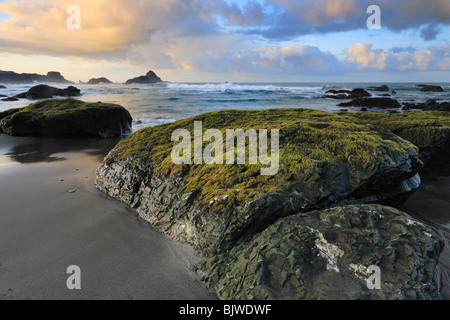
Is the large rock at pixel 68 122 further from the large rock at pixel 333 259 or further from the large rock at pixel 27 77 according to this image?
the large rock at pixel 27 77

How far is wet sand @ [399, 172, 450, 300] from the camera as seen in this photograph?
2953 millimetres

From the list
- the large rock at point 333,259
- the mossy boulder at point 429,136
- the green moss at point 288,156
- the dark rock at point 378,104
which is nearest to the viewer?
the large rock at point 333,259

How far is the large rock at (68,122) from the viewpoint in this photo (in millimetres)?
10289

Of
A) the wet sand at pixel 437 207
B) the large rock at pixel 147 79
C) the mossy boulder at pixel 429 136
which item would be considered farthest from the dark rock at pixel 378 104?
the large rock at pixel 147 79

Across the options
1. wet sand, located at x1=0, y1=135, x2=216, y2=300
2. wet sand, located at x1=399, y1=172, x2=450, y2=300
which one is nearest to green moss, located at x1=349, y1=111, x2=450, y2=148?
wet sand, located at x1=399, y1=172, x2=450, y2=300

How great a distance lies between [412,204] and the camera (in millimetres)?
4543

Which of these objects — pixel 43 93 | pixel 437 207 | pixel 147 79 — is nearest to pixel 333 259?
pixel 437 207

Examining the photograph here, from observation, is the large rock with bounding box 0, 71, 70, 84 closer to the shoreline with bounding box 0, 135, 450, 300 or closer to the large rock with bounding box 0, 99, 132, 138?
the large rock with bounding box 0, 99, 132, 138

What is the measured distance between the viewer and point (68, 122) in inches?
404

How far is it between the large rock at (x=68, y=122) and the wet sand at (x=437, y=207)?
1034cm

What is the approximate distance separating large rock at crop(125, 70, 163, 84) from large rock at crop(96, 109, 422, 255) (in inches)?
4771

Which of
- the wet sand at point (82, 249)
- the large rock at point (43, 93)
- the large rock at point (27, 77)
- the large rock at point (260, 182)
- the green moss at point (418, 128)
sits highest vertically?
the large rock at point (27, 77)
